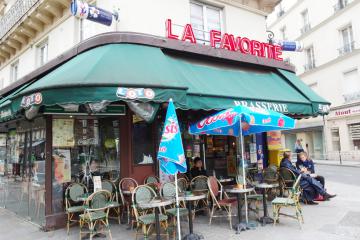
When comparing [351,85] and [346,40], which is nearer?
[351,85]

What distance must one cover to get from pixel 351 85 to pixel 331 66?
2439mm

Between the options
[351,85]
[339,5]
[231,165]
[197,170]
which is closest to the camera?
[197,170]

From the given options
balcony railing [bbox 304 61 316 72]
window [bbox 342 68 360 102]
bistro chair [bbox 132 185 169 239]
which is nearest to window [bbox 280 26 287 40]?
balcony railing [bbox 304 61 316 72]

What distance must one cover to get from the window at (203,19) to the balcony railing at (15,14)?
5097 mm

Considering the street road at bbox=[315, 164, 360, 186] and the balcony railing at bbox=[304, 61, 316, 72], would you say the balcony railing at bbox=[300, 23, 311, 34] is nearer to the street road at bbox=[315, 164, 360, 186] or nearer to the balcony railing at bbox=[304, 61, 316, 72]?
the balcony railing at bbox=[304, 61, 316, 72]

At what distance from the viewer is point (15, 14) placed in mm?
11852

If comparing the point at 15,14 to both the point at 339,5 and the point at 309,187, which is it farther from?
the point at 339,5

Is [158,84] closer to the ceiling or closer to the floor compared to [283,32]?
closer to the floor

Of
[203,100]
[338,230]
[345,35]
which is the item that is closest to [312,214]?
[338,230]

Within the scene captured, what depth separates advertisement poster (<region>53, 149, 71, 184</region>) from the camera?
7.28 metres

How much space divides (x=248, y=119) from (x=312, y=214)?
10.9 ft

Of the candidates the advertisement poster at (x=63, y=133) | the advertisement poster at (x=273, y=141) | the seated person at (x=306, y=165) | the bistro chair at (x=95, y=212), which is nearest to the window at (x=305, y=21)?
the advertisement poster at (x=273, y=141)

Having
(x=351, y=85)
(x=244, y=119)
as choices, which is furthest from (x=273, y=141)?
(x=351, y=85)

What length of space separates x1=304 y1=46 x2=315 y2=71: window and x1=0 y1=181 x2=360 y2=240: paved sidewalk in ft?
70.2
